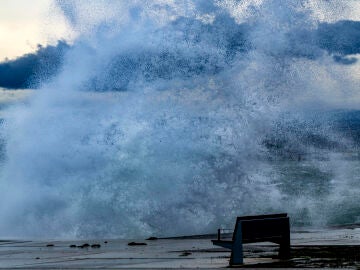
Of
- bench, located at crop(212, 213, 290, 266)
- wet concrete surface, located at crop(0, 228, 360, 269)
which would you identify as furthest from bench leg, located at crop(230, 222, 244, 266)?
wet concrete surface, located at crop(0, 228, 360, 269)

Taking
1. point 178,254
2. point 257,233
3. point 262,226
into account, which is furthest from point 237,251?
point 178,254

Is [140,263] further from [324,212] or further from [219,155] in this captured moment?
[219,155]

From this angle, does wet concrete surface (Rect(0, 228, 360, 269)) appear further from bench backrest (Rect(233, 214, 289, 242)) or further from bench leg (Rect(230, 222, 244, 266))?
bench backrest (Rect(233, 214, 289, 242))

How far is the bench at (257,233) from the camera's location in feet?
35.8

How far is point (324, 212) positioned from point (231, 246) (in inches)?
874

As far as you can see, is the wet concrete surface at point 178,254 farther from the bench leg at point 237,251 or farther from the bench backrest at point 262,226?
the bench backrest at point 262,226

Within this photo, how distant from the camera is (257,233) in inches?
452

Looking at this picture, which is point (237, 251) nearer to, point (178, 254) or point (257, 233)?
point (257, 233)

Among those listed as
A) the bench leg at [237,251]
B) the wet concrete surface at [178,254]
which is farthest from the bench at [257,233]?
the wet concrete surface at [178,254]

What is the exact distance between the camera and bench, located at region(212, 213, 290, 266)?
10.9 meters

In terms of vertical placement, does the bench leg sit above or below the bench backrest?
below

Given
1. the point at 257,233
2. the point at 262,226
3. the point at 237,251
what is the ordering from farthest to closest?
1. the point at 262,226
2. the point at 257,233
3. the point at 237,251

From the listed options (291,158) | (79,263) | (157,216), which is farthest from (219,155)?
(291,158)

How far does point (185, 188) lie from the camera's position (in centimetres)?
3247
